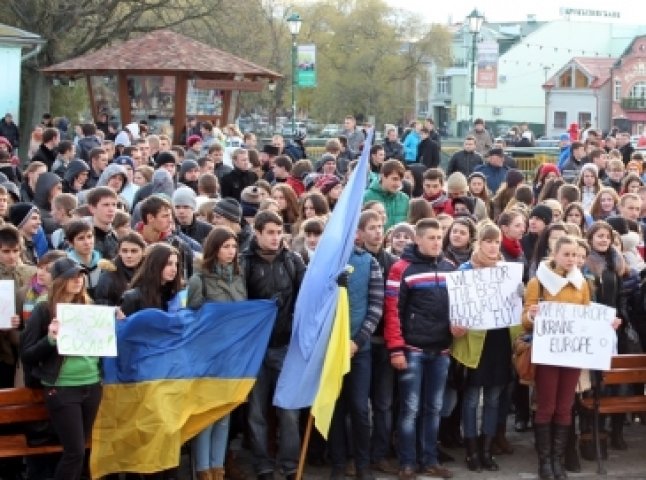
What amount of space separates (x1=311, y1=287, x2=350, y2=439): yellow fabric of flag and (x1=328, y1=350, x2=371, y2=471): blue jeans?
31cm

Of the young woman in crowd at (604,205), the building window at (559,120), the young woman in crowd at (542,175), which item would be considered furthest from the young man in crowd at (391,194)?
the building window at (559,120)

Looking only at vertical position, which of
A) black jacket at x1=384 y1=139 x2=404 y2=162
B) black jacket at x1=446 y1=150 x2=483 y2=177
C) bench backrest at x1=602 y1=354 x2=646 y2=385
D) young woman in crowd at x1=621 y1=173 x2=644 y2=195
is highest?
black jacket at x1=384 y1=139 x2=404 y2=162

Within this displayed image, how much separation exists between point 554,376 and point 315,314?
1838mm

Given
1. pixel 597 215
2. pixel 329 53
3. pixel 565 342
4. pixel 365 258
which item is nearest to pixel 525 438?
pixel 565 342

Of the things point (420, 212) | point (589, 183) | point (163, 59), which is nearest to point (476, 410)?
point (420, 212)

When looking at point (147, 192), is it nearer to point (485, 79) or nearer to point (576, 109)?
point (485, 79)

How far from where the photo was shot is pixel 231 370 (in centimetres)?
805

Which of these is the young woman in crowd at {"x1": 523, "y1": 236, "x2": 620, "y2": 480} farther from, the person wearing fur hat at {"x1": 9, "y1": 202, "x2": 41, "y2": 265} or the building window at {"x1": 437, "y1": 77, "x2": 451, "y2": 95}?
the building window at {"x1": 437, "y1": 77, "x2": 451, "y2": 95}

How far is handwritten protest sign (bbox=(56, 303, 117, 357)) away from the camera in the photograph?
7199mm

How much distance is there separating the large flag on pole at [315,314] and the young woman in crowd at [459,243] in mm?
1300

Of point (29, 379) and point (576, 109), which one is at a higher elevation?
point (576, 109)

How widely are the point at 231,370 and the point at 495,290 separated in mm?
1998

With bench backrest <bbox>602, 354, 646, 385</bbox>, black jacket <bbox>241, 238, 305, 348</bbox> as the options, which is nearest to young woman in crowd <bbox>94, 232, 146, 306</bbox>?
black jacket <bbox>241, 238, 305, 348</bbox>

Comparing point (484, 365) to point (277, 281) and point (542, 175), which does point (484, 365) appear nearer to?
point (277, 281)
